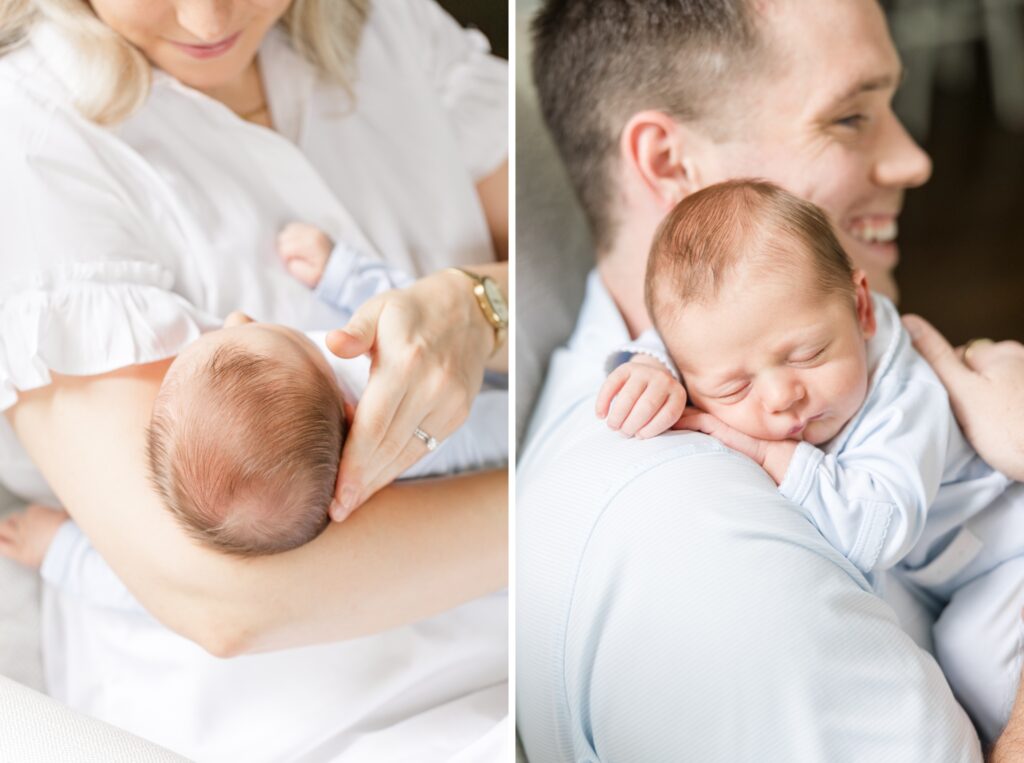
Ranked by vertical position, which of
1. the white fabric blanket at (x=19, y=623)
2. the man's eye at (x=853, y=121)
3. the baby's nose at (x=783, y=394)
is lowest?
the white fabric blanket at (x=19, y=623)

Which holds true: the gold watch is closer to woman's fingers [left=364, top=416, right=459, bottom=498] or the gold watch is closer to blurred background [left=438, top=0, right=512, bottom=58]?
woman's fingers [left=364, top=416, right=459, bottom=498]

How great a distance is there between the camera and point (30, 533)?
0.96 meters

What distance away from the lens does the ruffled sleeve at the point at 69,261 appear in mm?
829

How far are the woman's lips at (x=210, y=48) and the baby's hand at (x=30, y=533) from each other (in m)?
0.44

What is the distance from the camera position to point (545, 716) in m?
0.76

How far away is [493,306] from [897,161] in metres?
0.38

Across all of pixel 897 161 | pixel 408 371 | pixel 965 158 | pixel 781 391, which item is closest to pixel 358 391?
pixel 408 371

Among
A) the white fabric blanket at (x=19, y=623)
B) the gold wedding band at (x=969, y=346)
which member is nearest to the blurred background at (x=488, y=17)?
the gold wedding band at (x=969, y=346)

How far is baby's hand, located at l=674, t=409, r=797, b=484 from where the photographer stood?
69 centimetres

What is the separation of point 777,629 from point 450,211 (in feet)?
1.85

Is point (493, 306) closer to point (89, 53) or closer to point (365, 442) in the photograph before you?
point (365, 442)

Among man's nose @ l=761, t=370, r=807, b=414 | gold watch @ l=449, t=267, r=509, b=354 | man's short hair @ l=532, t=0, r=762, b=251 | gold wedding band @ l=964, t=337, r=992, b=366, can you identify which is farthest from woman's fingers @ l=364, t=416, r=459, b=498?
gold wedding band @ l=964, t=337, r=992, b=366

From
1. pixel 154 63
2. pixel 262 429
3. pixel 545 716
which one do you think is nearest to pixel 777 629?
pixel 545 716

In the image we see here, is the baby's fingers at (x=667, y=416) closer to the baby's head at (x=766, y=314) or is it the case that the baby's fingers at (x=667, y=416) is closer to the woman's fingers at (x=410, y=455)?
the baby's head at (x=766, y=314)
